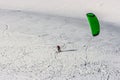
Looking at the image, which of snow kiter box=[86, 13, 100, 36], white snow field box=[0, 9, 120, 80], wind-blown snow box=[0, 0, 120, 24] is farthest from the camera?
wind-blown snow box=[0, 0, 120, 24]

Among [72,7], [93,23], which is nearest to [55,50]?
[93,23]

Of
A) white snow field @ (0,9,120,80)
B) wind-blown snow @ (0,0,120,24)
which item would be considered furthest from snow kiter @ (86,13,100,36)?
wind-blown snow @ (0,0,120,24)

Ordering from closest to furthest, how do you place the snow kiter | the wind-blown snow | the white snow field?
the white snow field
the snow kiter
the wind-blown snow

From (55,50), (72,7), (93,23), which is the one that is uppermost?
(72,7)

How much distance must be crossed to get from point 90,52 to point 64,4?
2.19 meters

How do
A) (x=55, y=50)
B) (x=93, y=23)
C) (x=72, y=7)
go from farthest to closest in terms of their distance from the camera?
(x=72, y=7) < (x=93, y=23) < (x=55, y=50)

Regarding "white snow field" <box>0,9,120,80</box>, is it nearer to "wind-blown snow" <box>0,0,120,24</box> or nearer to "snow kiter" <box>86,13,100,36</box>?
"snow kiter" <box>86,13,100,36</box>

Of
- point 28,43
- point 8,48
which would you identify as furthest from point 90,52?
point 8,48

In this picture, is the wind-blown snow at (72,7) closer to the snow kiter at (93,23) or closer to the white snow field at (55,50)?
the white snow field at (55,50)

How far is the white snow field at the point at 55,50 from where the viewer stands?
2.87 meters

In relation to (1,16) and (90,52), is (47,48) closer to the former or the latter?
(90,52)

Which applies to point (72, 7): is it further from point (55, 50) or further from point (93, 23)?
point (55, 50)

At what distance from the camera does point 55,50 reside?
3.39 meters

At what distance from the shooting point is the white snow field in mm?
2865
